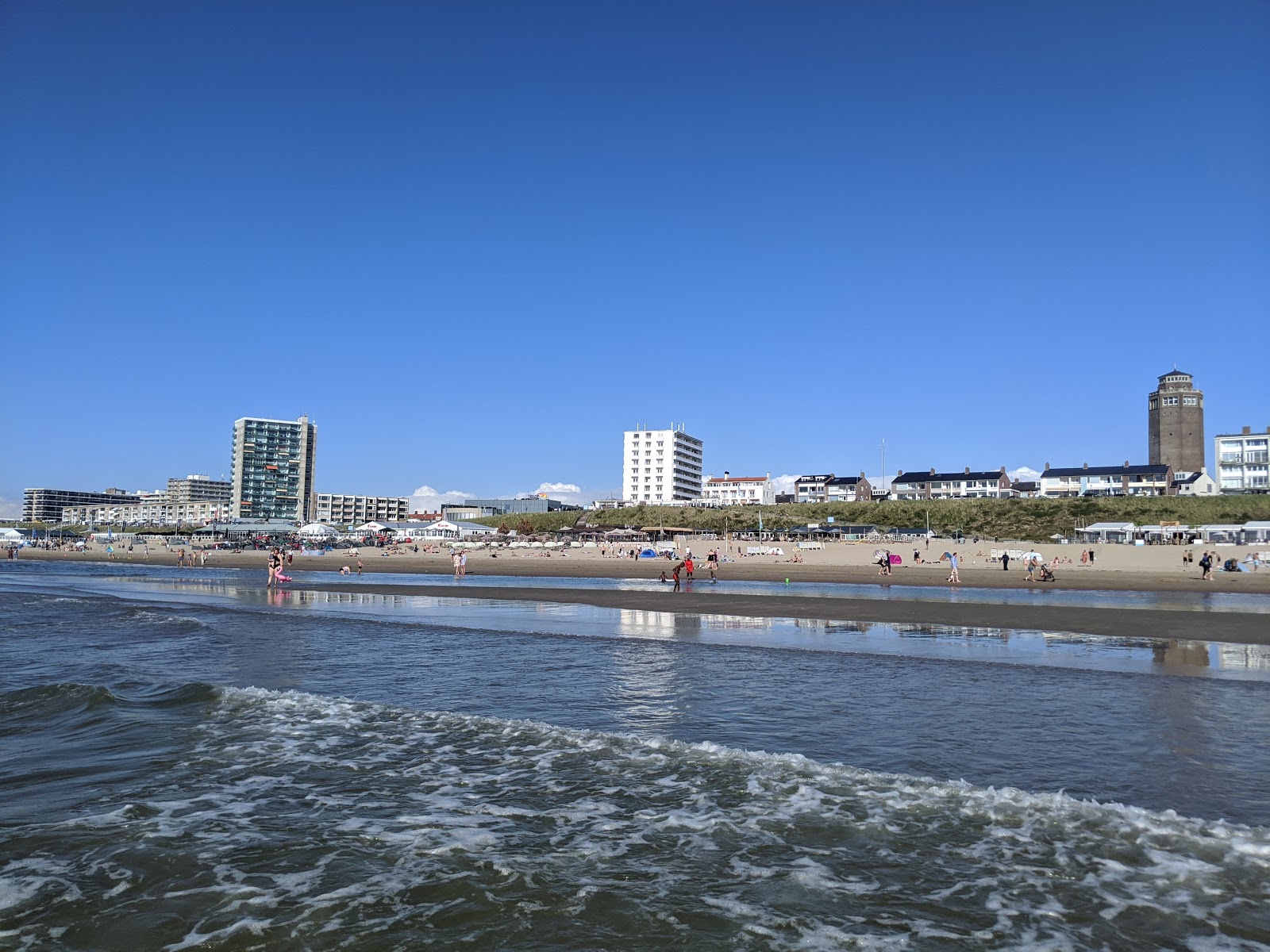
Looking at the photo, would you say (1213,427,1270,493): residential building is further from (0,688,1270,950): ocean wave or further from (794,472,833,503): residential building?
(0,688,1270,950): ocean wave

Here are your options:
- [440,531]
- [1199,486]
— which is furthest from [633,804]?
[1199,486]

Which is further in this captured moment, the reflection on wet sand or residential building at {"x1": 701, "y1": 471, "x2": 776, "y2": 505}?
residential building at {"x1": 701, "y1": 471, "x2": 776, "y2": 505}

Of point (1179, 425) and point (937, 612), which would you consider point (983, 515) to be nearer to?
point (1179, 425)

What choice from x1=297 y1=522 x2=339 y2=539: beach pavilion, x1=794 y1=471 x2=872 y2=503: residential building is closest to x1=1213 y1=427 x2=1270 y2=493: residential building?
x1=794 y1=471 x2=872 y2=503: residential building

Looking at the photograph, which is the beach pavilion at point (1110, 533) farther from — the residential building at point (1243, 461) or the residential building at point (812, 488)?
the residential building at point (812, 488)

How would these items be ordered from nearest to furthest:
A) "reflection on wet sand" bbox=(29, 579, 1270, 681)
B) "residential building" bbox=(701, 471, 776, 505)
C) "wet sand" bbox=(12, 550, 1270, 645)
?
"reflection on wet sand" bbox=(29, 579, 1270, 681) → "wet sand" bbox=(12, 550, 1270, 645) → "residential building" bbox=(701, 471, 776, 505)

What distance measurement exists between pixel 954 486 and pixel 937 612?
108 metres

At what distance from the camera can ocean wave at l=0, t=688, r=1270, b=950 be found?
4258mm

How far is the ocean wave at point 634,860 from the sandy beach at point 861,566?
103 ft

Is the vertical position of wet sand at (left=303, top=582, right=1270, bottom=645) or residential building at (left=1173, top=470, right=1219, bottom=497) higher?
residential building at (left=1173, top=470, right=1219, bottom=497)

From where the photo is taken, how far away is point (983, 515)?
8888 cm

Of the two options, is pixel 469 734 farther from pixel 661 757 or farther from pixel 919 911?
pixel 919 911

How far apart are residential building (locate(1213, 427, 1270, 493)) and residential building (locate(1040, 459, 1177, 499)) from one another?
597 centimetres

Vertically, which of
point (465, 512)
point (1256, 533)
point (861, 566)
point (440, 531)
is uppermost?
point (465, 512)
